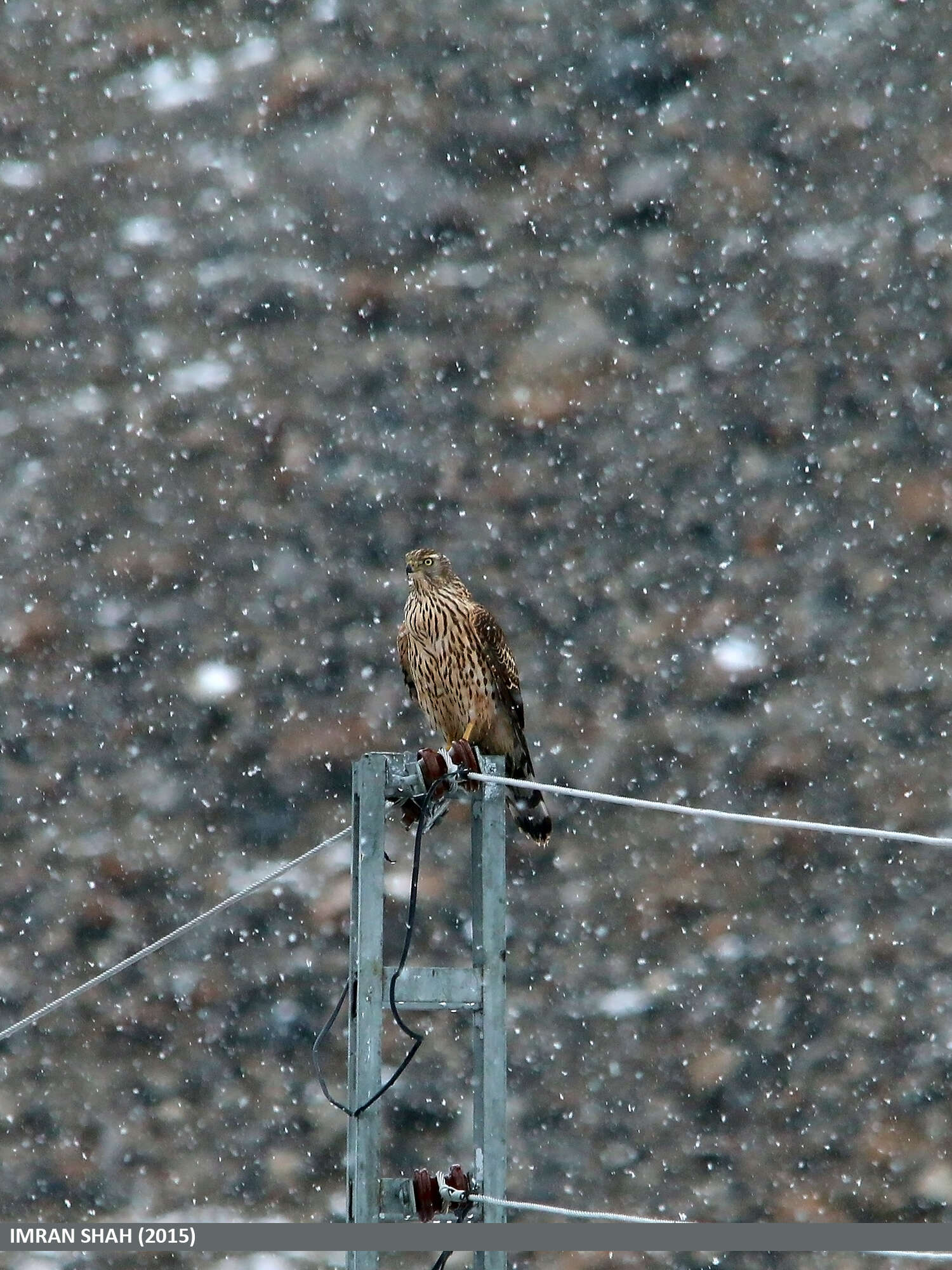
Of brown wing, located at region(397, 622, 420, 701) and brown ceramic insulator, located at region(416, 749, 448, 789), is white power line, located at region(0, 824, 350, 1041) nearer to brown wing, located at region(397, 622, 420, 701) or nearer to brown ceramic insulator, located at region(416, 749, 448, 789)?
brown ceramic insulator, located at region(416, 749, 448, 789)

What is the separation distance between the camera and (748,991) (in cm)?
533

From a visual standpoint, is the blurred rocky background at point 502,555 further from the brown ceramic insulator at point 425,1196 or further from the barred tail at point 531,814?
the brown ceramic insulator at point 425,1196

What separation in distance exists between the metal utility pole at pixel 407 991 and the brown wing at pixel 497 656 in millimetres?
1243

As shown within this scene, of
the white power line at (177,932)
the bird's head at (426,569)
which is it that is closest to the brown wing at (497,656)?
the bird's head at (426,569)

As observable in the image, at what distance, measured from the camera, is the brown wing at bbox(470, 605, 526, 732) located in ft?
12.5

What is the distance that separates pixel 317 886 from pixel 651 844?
1321mm

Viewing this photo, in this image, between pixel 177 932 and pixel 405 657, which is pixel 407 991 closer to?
pixel 177 932

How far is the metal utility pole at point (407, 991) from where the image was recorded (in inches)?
91.1

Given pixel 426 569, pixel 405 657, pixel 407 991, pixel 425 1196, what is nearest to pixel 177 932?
pixel 407 991

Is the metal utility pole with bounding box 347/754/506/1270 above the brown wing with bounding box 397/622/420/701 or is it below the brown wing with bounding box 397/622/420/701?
below

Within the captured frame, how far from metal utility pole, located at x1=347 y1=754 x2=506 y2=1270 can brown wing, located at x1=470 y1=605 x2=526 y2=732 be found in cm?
124

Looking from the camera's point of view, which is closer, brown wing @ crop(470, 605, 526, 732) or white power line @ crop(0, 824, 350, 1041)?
white power line @ crop(0, 824, 350, 1041)

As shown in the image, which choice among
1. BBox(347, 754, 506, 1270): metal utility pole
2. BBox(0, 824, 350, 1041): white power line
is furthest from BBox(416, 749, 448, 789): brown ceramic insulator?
BBox(0, 824, 350, 1041): white power line

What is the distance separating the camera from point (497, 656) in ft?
12.5
